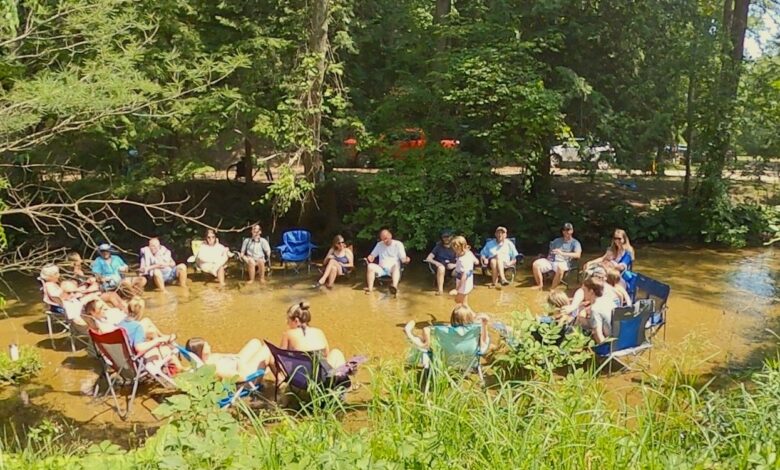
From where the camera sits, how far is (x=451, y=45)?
41.0 feet

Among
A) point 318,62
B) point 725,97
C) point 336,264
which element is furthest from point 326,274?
point 725,97

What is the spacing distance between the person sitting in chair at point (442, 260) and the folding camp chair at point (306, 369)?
4138 mm

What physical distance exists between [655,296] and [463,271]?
7.98 feet

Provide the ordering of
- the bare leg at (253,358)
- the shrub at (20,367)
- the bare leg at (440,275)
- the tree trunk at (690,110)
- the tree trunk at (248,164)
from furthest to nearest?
the tree trunk at (248,164), the tree trunk at (690,110), the bare leg at (440,275), the shrub at (20,367), the bare leg at (253,358)

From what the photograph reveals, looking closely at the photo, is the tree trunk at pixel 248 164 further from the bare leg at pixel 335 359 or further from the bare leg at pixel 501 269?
the bare leg at pixel 335 359

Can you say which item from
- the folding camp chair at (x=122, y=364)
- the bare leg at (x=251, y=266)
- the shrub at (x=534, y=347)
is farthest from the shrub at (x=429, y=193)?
the folding camp chair at (x=122, y=364)

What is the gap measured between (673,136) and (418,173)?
5.28 metres

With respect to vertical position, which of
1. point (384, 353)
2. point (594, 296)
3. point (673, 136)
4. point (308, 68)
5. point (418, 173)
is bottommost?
point (384, 353)

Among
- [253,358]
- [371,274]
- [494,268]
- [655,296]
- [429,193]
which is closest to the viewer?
[253,358]

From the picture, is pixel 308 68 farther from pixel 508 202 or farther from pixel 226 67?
pixel 508 202

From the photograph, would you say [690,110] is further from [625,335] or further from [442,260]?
[625,335]

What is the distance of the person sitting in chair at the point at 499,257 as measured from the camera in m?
9.80

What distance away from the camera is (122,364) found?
5.88 m

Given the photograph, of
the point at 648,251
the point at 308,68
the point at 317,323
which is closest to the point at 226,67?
the point at 308,68
